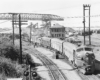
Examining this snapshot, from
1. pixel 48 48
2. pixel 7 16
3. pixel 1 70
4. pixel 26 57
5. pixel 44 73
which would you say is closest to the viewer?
pixel 1 70

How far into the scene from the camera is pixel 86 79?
23.3m

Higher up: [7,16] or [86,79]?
[7,16]

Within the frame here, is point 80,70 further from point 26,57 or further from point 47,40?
point 47,40

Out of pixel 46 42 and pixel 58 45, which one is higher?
pixel 58 45

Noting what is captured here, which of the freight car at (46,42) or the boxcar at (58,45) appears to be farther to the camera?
the freight car at (46,42)

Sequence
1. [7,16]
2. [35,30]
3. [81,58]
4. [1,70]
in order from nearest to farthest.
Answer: [1,70], [81,58], [7,16], [35,30]

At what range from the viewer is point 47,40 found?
58438 millimetres

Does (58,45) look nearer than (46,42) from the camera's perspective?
Yes

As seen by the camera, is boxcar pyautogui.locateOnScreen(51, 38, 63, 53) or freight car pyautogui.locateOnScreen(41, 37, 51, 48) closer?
boxcar pyautogui.locateOnScreen(51, 38, 63, 53)

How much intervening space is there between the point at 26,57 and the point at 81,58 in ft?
44.4

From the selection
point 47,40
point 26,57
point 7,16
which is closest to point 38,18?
point 7,16

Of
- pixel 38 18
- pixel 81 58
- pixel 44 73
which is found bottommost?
pixel 44 73

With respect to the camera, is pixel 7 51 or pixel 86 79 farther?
pixel 7 51

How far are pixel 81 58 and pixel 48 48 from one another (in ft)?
107
